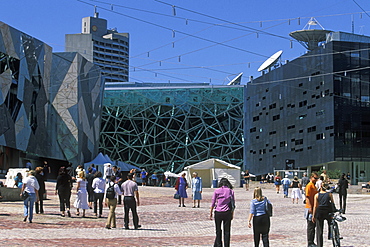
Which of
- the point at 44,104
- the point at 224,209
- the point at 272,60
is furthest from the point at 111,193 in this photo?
the point at 272,60

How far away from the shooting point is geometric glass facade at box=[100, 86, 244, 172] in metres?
90.9

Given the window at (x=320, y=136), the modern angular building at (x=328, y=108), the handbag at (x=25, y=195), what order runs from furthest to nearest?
1. the window at (x=320, y=136)
2. the modern angular building at (x=328, y=108)
3. the handbag at (x=25, y=195)

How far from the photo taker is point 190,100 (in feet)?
300

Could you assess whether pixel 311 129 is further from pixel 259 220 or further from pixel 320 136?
pixel 259 220

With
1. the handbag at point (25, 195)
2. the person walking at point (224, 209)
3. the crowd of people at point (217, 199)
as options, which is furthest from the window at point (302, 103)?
the person walking at point (224, 209)

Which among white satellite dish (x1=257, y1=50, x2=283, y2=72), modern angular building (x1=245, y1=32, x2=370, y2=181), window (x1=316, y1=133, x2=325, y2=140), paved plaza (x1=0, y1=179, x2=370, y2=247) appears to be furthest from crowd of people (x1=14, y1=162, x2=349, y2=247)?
white satellite dish (x1=257, y1=50, x2=283, y2=72)

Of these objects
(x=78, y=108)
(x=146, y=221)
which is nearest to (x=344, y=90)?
(x=78, y=108)

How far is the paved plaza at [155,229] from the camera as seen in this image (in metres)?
15.3

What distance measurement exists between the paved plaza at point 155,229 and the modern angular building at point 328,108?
43.6 m

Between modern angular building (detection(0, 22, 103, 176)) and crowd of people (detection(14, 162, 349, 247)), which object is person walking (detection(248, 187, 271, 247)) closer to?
crowd of people (detection(14, 162, 349, 247))

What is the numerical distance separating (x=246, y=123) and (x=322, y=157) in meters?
20.7

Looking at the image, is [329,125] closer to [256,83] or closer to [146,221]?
[256,83]

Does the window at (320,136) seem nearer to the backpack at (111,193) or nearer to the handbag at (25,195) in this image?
the backpack at (111,193)

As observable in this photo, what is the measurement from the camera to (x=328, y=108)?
7006 cm
